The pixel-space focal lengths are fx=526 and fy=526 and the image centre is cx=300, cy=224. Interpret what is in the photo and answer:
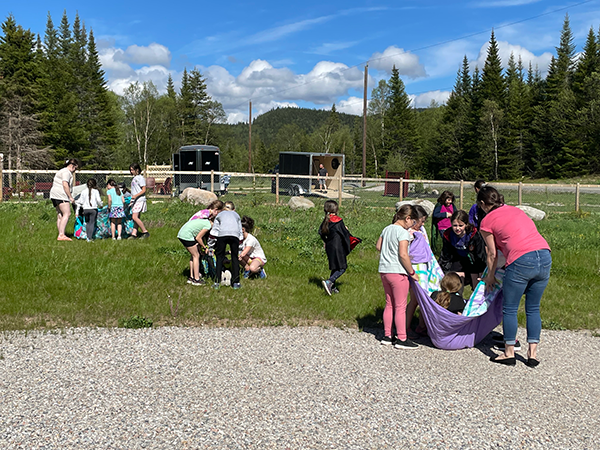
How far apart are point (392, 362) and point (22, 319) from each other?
4.38 metres

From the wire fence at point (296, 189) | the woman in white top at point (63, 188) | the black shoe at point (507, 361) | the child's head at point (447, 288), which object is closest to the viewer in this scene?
the black shoe at point (507, 361)

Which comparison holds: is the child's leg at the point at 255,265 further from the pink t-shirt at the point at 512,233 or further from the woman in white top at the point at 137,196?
the woman in white top at the point at 137,196

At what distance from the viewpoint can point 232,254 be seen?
26.2 ft

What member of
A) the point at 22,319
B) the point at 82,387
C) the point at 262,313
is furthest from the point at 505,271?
the point at 22,319

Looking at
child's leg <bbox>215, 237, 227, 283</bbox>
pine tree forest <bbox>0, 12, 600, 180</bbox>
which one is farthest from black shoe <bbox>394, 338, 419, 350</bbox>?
pine tree forest <bbox>0, 12, 600, 180</bbox>

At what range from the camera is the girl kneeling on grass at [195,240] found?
8.11 metres

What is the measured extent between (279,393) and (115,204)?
854 centimetres

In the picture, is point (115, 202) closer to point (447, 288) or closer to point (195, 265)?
point (195, 265)

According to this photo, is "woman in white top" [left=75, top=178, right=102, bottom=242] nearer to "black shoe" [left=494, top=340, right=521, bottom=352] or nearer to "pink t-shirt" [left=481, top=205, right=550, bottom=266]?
"black shoe" [left=494, top=340, right=521, bottom=352]

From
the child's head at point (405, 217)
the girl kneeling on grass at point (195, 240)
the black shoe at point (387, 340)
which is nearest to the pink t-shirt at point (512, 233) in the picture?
the child's head at point (405, 217)

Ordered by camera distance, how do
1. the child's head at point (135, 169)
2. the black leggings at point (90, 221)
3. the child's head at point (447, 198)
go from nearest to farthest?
the child's head at point (447, 198) → the child's head at point (135, 169) → the black leggings at point (90, 221)

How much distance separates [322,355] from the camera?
5.52m

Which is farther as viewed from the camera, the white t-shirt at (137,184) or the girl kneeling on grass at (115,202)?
the white t-shirt at (137,184)

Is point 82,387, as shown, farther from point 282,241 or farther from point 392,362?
point 282,241
